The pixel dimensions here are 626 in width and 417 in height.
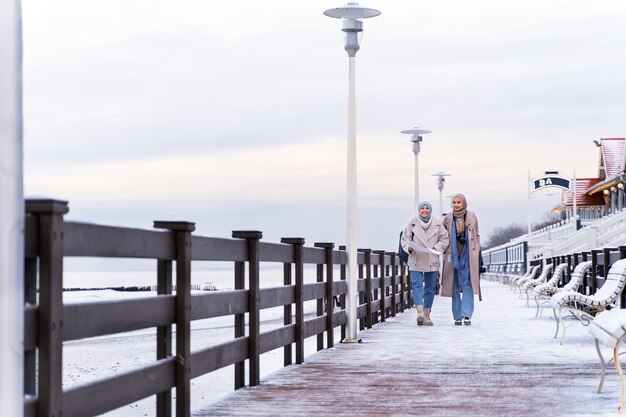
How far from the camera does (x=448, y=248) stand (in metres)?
16.9

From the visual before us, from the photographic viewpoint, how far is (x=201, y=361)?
732 cm

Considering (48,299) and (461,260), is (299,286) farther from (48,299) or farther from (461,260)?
(461,260)

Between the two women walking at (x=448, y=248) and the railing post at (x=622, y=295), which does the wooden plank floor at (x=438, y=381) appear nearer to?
the railing post at (x=622, y=295)

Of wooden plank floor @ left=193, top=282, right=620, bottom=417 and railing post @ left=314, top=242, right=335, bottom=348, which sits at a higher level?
railing post @ left=314, top=242, right=335, bottom=348

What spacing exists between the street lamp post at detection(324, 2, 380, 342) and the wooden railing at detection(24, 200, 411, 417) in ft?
8.14

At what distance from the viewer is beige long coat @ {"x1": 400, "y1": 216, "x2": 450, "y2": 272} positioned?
54.8ft

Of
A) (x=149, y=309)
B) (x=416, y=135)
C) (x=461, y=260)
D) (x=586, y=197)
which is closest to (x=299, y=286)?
(x=149, y=309)

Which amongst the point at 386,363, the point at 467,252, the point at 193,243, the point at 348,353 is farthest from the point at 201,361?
the point at 467,252

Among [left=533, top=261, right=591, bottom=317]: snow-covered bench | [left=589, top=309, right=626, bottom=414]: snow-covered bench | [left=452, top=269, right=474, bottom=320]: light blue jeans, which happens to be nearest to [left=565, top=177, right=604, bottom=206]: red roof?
[left=533, top=261, right=591, bottom=317]: snow-covered bench

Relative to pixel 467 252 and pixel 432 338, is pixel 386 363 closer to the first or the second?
pixel 432 338

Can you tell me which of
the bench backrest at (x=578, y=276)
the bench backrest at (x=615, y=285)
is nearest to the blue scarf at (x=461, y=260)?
the bench backrest at (x=578, y=276)

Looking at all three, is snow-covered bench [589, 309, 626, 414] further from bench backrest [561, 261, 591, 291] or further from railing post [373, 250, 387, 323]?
railing post [373, 250, 387, 323]

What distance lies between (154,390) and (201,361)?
1.03m

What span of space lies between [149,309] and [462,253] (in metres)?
11.1
